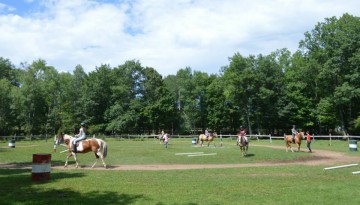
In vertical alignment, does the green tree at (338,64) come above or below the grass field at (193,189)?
above

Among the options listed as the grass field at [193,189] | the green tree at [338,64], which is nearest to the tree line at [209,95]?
the green tree at [338,64]

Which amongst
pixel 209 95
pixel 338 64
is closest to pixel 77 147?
pixel 338 64

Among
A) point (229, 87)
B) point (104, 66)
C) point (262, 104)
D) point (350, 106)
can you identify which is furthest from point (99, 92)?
point (350, 106)

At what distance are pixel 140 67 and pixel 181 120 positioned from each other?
613 inches

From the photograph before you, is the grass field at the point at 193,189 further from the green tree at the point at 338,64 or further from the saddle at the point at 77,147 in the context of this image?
the green tree at the point at 338,64

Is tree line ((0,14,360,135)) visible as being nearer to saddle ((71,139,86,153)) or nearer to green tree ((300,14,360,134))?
green tree ((300,14,360,134))

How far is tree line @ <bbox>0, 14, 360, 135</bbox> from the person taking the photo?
183ft

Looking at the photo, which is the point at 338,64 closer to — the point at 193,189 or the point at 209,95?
the point at 209,95

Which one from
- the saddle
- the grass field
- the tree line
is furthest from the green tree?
the saddle

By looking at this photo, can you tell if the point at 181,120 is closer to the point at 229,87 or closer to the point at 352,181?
the point at 229,87

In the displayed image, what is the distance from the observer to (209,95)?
3063 inches

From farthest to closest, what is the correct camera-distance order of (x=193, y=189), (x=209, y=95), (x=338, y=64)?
1. (x=209, y=95)
2. (x=338, y=64)
3. (x=193, y=189)

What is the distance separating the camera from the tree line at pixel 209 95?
2197 inches

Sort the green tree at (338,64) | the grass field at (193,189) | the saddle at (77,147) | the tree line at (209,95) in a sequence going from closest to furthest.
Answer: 1. the grass field at (193,189)
2. the saddle at (77,147)
3. the green tree at (338,64)
4. the tree line at (209,95)
